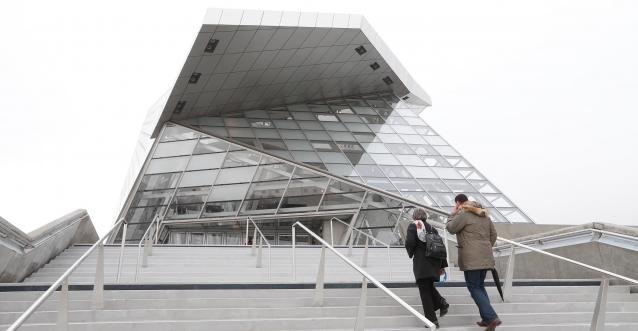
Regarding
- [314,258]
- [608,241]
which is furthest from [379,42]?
[608,241]

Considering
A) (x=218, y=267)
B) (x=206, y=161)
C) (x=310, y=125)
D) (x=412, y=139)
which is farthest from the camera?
(x=310, y=125)

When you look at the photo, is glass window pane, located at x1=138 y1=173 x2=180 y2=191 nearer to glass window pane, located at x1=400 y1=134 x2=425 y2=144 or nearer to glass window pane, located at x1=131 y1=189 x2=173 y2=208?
glass window pane, located at x1=131 y1=189 x2=173 y2=208

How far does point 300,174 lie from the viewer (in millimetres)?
16844

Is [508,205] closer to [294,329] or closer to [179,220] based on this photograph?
[179,220]

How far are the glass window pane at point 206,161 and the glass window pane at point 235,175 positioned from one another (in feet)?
Answer: 1.72

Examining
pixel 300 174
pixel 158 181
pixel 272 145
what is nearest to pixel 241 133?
pixel 272 145

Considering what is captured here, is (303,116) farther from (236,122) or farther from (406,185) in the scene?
(406,185)

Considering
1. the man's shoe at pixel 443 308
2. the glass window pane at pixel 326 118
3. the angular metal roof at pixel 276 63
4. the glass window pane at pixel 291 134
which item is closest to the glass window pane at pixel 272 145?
the glass window pane at pixel 291 134

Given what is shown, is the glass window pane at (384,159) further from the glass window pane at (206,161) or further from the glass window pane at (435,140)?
the glass window pane at (206,161)

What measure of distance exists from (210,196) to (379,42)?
27.9 ft

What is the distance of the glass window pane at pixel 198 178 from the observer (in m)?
17.6

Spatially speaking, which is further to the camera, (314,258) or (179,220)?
(179,220)

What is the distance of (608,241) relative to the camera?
665cm

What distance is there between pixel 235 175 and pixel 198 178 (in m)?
1.36
